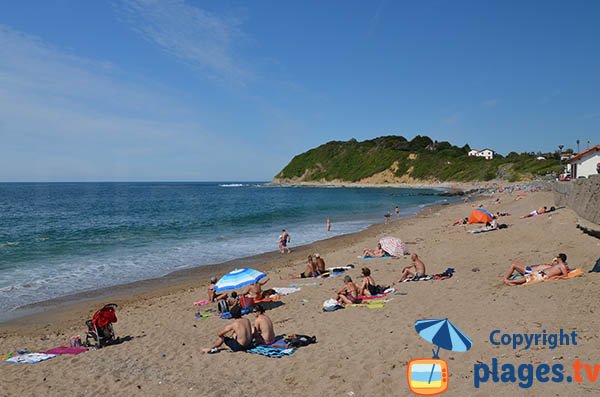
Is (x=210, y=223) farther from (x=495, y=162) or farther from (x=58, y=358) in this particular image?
(x=495, y=162)

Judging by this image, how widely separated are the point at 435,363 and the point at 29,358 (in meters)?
7.93

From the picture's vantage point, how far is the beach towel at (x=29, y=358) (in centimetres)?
805

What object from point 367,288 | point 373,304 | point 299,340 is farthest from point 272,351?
point 367,288

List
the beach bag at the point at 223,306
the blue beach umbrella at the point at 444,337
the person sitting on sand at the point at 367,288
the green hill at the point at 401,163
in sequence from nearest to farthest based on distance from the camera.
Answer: the blue beach umbrella at the point at 444,337
the beach bag at the point at 223,306
the person sitting on sand at the point at 367,288
the green hill at the point at 401,163

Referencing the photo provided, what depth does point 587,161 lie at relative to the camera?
95.0ft

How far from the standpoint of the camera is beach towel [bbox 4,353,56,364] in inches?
317

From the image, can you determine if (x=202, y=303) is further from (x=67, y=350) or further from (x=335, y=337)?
(x=335, y=337)

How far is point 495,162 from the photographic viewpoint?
101 metres

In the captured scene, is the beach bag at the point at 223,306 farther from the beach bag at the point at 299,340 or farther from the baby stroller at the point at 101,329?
the beach bag at the point at 299,340

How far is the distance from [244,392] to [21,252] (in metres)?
22.4

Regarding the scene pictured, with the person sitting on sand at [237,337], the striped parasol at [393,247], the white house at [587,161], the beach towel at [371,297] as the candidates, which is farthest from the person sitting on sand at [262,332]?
the white house at [587,161]

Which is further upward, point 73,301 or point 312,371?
point 312,371

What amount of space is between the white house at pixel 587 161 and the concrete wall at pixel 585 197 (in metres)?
8.64

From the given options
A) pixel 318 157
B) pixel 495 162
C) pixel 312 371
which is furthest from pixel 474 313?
pixel 318 157
